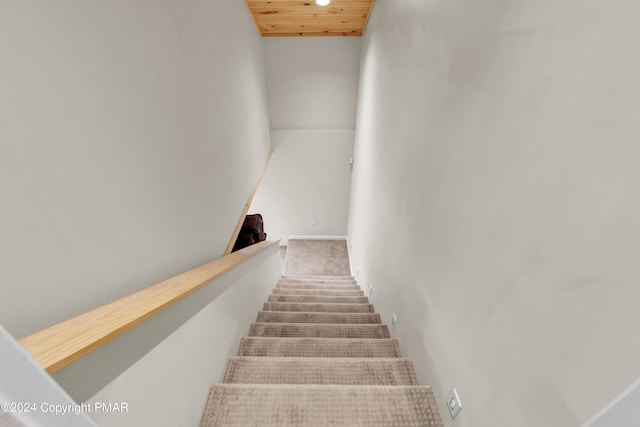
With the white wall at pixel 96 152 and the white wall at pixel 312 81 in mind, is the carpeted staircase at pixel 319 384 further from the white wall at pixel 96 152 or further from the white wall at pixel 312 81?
the white wall at pixel 312 81

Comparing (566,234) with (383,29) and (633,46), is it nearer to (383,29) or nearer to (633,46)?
(633,46)

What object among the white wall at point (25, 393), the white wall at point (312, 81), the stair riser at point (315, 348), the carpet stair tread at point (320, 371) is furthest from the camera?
the white wall at point (312, 81)

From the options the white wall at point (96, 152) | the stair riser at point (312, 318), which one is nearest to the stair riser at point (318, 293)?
the stair riser at point (312, 318)

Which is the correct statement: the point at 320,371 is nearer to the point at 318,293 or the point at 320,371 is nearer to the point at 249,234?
the point at 318,293

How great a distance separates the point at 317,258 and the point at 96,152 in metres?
4.83

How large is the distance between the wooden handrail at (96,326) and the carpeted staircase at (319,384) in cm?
59

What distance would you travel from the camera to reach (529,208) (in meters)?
0.67

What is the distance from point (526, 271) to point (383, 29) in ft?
8.47

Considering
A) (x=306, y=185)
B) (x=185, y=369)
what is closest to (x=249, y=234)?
(x=306, y=185)

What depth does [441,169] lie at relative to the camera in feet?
3.84

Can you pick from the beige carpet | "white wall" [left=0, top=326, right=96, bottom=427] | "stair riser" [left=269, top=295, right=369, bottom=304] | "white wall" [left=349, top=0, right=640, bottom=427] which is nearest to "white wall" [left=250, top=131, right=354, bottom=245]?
the beige carpet

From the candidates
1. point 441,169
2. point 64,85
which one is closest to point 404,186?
point 441,169

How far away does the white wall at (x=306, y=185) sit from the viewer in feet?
15.8

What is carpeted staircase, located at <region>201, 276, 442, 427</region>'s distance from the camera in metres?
1.15
